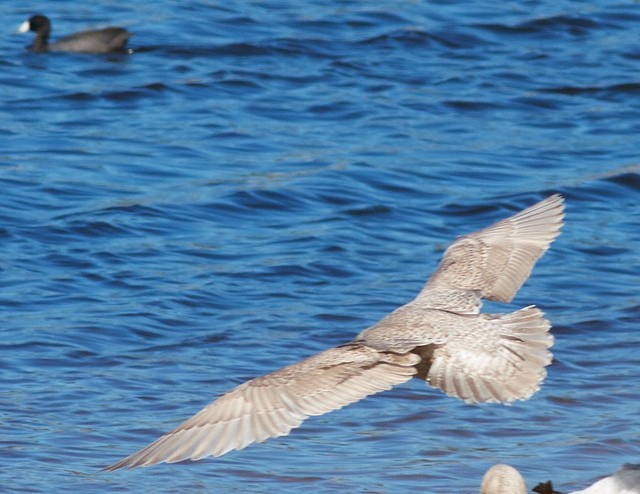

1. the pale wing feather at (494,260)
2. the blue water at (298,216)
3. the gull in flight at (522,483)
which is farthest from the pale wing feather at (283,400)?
the blue water at (298,216)

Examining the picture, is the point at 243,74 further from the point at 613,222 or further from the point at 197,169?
the point at 613,222

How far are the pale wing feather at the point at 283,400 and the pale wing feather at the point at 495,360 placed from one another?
0.50 ft

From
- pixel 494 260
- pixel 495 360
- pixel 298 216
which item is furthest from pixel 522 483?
pixel 298 216

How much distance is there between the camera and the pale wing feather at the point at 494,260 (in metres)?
5.94

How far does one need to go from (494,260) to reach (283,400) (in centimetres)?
169

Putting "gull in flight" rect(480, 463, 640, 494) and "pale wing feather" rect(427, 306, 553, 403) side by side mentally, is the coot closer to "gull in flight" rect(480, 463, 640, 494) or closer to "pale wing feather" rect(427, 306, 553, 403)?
"pale wing feather" rect(427, 306, 553, 403)

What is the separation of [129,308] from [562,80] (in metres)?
7.06

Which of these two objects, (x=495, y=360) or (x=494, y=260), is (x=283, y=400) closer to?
(x=495, y=360)

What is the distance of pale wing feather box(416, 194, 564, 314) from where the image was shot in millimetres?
5938

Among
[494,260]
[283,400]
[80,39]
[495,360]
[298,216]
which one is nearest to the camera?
[283,400]

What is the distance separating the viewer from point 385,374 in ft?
16.0

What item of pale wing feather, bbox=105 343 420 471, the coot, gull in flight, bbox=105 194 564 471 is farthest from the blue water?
pale wing feather, bbox=105 343 420 471

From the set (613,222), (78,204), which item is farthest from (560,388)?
(78,204)

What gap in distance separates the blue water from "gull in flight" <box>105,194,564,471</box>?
1043mm
